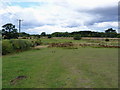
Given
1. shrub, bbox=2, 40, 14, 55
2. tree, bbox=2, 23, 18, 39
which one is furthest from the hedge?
tree, bbox=2, 23, 18, 39

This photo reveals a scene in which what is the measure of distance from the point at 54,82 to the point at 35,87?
0.76 m

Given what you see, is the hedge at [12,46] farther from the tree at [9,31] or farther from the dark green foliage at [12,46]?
the tree at [9,31]

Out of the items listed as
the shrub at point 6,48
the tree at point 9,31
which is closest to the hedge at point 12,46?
the shrub at point 6,48

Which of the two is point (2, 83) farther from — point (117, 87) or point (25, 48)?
point (25, 48)

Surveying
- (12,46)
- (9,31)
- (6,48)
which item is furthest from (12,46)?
(9,31)

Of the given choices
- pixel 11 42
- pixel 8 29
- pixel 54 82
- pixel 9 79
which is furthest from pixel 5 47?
pixel 8 29

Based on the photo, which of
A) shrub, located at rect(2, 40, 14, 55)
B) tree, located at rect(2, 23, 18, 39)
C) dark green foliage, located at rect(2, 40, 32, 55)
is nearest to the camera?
shrub, located at rect(2, 40, 14, 55)

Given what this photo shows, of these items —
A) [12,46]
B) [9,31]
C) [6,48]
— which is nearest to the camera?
[6,48]

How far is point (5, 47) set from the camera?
13.3 meters

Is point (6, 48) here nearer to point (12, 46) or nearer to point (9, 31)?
point (12, 46)

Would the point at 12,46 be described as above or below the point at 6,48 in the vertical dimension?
above

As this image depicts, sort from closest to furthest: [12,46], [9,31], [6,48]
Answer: [6,48], [12,46], [9,31]

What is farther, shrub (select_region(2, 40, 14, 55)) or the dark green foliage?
the dark green foliage

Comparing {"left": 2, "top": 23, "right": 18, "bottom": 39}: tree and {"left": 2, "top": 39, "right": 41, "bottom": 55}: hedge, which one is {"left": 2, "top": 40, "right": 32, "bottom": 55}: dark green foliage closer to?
{"left": 2, "top": 39, "right": 41, "bottom": 55}: hedge
